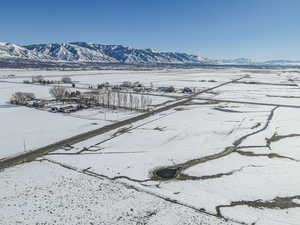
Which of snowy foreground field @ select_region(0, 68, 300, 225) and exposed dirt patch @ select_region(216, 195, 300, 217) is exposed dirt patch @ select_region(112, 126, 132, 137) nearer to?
snowy foreground field @ select_region(0, 68, 300, 225)

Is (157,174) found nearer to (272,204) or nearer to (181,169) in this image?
(181,169)

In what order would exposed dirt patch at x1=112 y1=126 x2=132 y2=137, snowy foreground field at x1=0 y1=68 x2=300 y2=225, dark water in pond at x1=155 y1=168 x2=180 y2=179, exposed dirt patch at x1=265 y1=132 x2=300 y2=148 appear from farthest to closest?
1. exposed dirt patch at x1=112 y1=126 x2=132 y2=137
2. exposed dirt patch at x1=265 y1=132 x2=300 y2=148
3. dark water in pond at x1=155 y1=168 x2=180 y2=179
4. snowy foreground field at x1=0 y1=68 x2=300 y2=225

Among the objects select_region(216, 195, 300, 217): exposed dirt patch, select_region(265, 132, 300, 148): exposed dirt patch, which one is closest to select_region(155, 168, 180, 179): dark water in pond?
select_region(216, 195, 300, 217): exposed dirt patch

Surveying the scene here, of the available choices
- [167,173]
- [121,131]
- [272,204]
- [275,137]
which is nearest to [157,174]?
[167,173]

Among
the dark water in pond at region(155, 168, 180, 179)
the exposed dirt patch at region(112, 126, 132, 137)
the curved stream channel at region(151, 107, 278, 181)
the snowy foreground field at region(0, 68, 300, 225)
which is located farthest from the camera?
the exposed dirt patch at region(112, 126, 132, 137)

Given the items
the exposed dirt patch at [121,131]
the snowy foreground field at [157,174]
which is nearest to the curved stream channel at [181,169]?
the snowy foreground field at [157,174]

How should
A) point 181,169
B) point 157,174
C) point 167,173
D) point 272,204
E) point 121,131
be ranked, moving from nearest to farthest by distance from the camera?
point 272,204 → point 157,174 → point 167,173 → point 181,169 → point 121,131

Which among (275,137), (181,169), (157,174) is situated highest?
(275,137)

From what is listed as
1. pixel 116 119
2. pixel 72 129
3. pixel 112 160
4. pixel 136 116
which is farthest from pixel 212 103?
pixel 112 160

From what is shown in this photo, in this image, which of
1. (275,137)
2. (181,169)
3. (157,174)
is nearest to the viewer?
Answer: (157,174)
